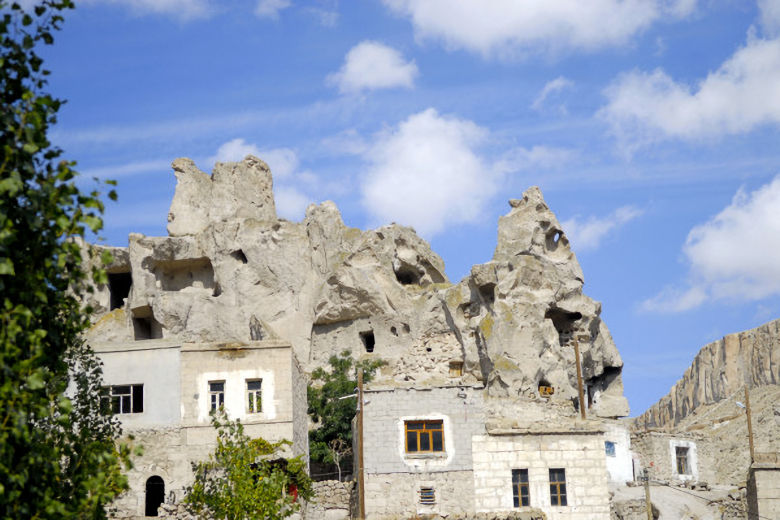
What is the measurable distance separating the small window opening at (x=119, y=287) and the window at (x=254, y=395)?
36.4 m

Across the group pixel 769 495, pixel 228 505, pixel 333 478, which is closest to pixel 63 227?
pixel 228 505

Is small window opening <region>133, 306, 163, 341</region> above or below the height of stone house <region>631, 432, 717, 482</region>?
above

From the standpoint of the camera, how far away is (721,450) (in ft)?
214

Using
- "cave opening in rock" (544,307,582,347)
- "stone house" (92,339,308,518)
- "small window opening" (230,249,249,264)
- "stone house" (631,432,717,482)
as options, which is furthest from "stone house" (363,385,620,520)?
"small window opening" (230,249,249,264)

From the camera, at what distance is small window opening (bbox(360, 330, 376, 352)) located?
214ft

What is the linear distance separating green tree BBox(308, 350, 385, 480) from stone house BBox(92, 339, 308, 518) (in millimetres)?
13775

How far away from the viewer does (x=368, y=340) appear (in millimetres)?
66000

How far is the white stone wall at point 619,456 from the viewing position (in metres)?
55.4

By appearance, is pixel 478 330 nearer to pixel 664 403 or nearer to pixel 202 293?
pixel 202 293

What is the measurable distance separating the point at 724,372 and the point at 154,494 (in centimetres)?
9230

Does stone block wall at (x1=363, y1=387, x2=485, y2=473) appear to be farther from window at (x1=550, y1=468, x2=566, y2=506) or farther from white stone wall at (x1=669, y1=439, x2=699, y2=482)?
white stone wall at (x1=669, y1=439, x2=699, y2=482)

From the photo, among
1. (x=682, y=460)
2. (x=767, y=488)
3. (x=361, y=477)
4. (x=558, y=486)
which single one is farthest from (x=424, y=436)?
(x=682, y=460)

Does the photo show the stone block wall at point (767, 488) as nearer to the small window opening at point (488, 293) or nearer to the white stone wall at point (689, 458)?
the white stone wall at point (689, 458)

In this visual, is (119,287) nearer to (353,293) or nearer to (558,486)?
(353,293)
